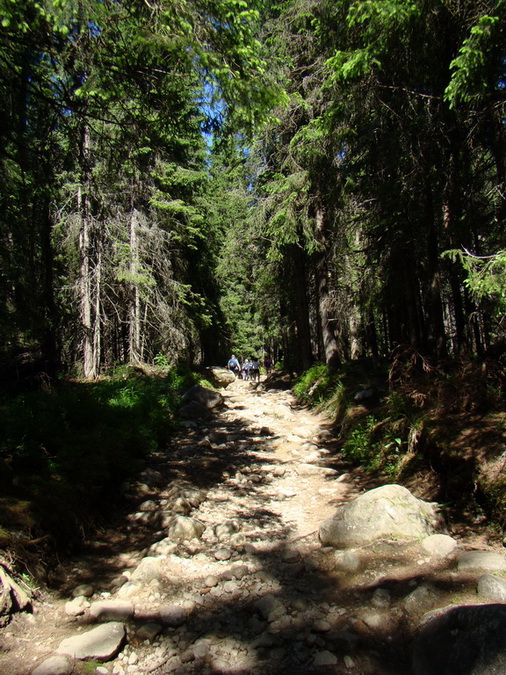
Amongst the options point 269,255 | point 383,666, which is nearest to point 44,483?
point 383,666

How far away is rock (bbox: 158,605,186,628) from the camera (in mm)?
3535

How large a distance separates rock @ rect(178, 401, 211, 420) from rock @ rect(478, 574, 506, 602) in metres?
9.87

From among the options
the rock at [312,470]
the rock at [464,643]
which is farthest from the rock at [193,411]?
the rock at [464,643]

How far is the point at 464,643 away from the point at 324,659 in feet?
3.32

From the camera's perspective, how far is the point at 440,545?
13.6ft

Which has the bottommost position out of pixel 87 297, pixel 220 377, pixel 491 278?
pixel 220 377

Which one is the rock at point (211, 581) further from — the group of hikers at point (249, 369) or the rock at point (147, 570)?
the group of hikers at point (249, 369)

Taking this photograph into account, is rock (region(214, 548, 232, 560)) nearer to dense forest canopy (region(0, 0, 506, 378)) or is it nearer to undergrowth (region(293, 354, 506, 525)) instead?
undergrowth (region(293, 354, 506, 525))

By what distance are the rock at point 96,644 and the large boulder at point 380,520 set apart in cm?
253

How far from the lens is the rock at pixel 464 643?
7.86 ft

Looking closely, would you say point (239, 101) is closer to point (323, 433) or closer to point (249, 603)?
point (249, 603)

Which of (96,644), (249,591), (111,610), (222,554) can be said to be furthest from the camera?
(222,554)

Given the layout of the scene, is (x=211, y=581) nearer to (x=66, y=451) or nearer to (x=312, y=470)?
(x=66, y=451)

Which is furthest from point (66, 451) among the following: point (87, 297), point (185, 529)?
point (87, 297)
